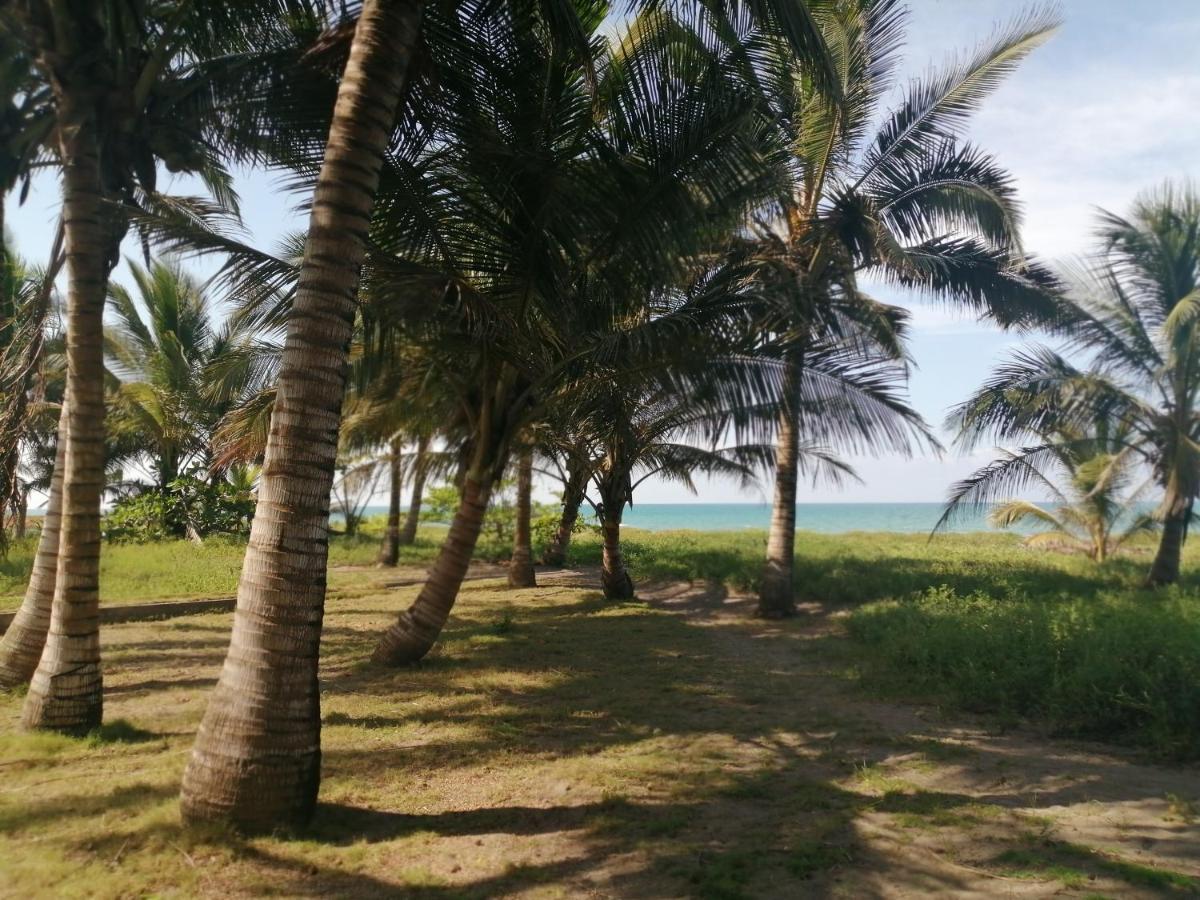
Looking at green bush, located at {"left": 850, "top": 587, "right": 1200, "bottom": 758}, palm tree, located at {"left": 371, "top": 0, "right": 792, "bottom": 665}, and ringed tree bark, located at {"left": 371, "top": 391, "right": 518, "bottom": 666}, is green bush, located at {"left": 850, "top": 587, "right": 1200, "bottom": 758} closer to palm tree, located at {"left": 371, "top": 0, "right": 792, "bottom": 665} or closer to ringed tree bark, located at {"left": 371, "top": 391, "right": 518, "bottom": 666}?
ringed tree bark, located at {"left": 371, "top": 391, "right": 518, "bottom": 666}

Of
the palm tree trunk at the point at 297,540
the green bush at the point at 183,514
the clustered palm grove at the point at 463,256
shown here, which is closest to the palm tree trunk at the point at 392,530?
the green bush at the point at 183,514

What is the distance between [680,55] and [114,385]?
1627 cm

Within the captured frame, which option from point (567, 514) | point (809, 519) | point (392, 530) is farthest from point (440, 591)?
point (809, 519)

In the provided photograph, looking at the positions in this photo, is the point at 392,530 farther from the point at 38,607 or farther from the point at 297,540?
the point at 297,540

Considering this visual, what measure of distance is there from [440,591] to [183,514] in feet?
43.5

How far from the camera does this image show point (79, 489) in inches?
210

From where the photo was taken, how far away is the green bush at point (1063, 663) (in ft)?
19.2

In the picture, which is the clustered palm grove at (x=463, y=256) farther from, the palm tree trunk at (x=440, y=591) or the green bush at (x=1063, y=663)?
the green bush at (x=1063, y=663)

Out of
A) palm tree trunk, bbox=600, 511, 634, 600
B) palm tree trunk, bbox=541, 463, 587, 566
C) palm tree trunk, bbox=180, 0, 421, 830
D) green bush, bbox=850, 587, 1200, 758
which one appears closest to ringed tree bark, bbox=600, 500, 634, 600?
palm tree trunk, bbox=600, 511, 634, 600

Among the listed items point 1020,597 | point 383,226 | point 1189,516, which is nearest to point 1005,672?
point 1020,597

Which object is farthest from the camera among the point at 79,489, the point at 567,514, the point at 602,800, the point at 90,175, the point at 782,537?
the point at 567,514

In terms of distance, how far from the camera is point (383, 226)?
23.7 ft

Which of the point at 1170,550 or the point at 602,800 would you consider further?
the point at 1170,550

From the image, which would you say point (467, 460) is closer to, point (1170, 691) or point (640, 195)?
point (640, 195)
